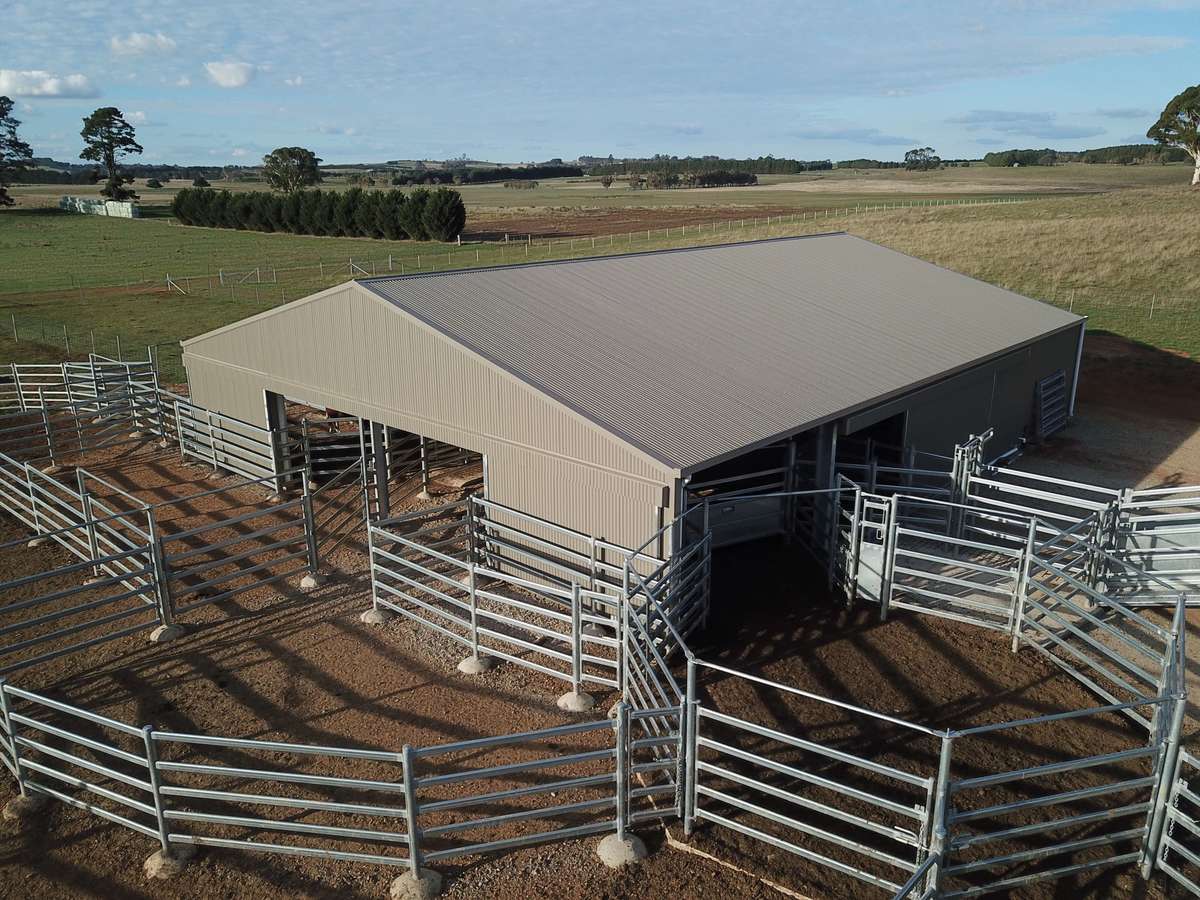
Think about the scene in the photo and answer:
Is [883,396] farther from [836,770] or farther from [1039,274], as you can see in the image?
[1039,274]

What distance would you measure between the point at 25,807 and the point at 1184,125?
99585 millimetres

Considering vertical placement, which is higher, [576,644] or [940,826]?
[940,826]

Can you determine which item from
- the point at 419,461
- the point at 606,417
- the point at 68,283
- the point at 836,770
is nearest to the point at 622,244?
the point at 68,283

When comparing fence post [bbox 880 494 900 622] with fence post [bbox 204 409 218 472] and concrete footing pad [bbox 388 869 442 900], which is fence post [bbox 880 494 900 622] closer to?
concrete footing pad [bbox 388 869 442 900]

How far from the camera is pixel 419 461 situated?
17516mm

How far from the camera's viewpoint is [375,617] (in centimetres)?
1189

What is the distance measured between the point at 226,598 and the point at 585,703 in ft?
19.1

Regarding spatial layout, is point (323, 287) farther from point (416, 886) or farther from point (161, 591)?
point (416, 886)

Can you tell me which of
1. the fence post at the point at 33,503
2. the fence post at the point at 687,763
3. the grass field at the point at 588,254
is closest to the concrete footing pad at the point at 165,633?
the fence post at the point at 33,503

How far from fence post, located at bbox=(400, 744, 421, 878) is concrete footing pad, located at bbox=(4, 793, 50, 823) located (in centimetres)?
372

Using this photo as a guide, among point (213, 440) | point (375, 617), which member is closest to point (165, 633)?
point (375, 617)

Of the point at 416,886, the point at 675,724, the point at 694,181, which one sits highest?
the point at 694,181

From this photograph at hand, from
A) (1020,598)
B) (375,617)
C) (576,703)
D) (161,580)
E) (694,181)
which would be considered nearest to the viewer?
(576,703)

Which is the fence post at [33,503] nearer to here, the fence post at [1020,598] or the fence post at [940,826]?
the fence post at [940,826]
